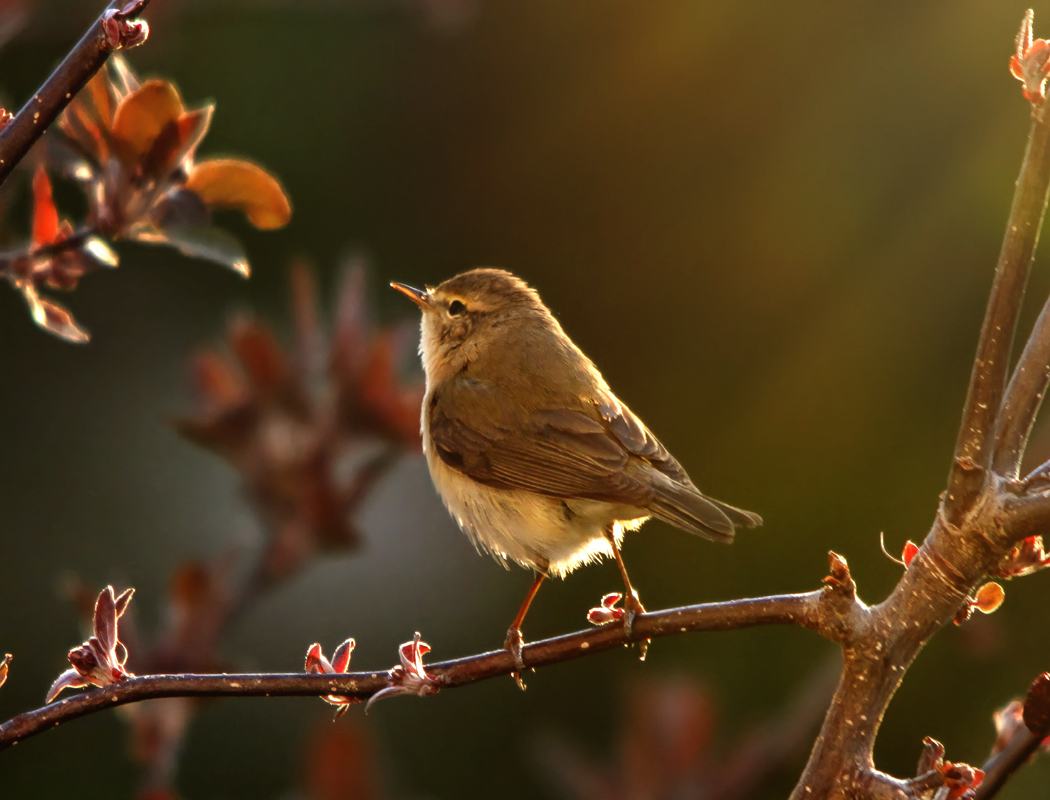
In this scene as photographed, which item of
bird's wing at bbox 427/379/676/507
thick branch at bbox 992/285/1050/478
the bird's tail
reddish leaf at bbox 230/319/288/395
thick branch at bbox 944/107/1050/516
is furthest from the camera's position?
reddish leaf at bbox 230/319/288/395

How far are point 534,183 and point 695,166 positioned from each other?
2.59 ft

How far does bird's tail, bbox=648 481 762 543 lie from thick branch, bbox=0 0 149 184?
4.62 ft

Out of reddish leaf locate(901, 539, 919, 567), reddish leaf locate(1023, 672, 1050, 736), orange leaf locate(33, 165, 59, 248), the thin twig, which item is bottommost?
the thin twig

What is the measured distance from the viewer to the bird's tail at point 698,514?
7.73ft

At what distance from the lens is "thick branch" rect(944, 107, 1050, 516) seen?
121cm

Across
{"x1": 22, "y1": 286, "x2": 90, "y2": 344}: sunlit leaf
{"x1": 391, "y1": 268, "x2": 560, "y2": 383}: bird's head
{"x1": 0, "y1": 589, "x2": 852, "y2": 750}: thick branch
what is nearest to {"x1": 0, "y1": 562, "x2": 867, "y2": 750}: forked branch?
{"x1": 0, "y1": 589, "x2": 852, "y2": 750}: thick branch

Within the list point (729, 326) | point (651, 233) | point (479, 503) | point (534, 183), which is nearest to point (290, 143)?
point (534, 183)

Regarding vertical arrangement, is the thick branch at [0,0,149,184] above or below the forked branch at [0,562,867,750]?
above

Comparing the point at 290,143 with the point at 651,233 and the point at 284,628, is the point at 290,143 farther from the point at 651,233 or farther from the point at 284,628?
the point at 284,628

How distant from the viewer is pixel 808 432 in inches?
192

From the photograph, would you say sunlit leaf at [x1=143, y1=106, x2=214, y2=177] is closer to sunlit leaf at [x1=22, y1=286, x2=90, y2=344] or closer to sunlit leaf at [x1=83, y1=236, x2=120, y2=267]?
sunlit leaf at [x1=83, y1=236, x2=120, y2=267]

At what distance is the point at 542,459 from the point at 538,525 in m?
0.16

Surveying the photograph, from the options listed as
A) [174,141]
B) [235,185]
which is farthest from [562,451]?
[174,141]

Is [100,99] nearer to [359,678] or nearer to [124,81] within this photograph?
[124,81]
